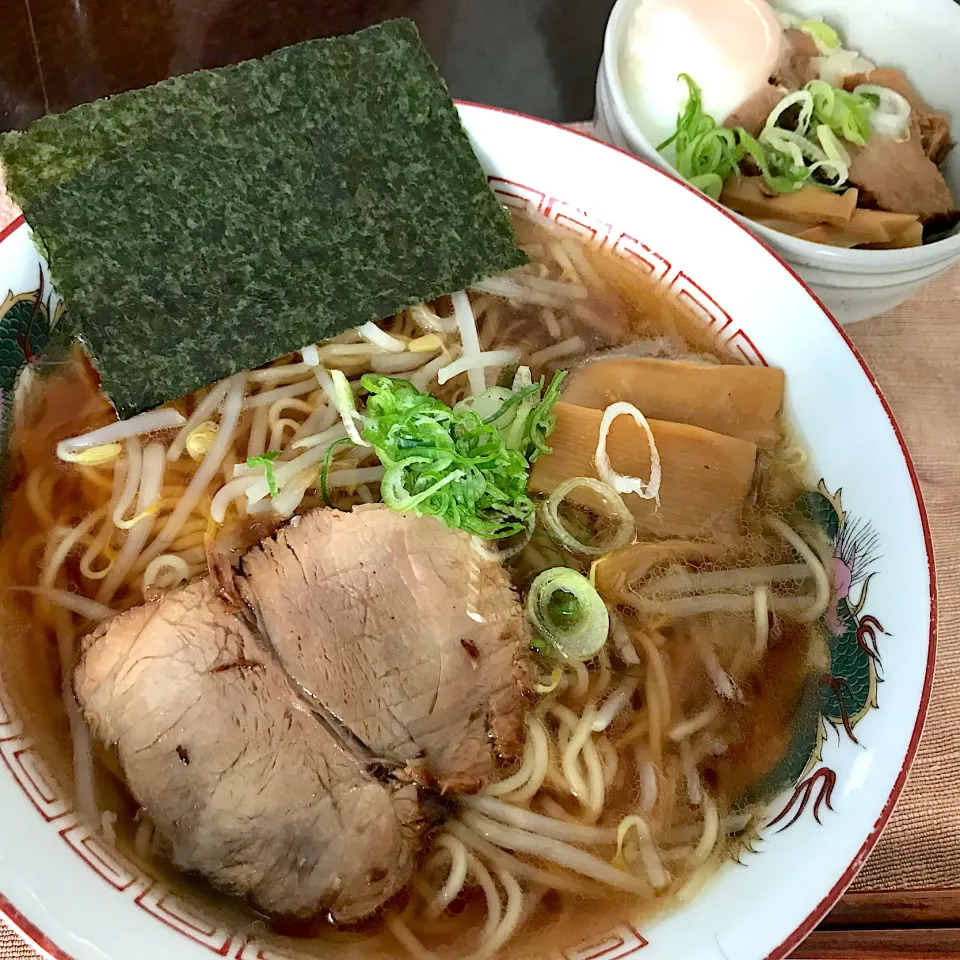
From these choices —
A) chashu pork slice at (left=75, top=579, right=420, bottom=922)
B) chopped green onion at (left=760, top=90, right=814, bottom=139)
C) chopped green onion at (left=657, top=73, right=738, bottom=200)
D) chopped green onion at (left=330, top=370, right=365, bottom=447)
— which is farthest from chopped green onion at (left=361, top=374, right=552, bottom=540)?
chopped green onion at (left=760, top=90, right=814, bottom=139)

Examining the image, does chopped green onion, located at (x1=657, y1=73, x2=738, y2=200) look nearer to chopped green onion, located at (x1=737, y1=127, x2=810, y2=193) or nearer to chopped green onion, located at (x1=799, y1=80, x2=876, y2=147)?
chopped green onion, located at (x1=737, y1=127, x2=810, y2=193)

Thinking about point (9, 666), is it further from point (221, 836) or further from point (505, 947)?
point (505, 947)

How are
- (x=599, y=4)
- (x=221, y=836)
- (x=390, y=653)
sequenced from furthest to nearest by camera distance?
(x=599, y=4)
(x=390, y=653)
(x=221, y=836)

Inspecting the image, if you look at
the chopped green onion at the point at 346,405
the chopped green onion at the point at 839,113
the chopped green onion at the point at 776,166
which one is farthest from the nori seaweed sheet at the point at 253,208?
the chopped green onion at the point at 839,113

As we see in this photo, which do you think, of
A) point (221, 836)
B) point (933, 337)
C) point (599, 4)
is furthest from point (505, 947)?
point (599, 4)

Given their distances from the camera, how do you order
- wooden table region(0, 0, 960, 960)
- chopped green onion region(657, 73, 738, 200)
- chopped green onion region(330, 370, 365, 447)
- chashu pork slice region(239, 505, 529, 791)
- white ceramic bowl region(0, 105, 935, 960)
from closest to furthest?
white ceramic bowl region(0, 105, 935, 960) → chashu pork slice region(239, 505, 529, 791) → chopped green onion region(330, 370, 365, 447) → chopped green onion region(657, 73, 738, 200) → wooden table region(0, 0, 960, 960)

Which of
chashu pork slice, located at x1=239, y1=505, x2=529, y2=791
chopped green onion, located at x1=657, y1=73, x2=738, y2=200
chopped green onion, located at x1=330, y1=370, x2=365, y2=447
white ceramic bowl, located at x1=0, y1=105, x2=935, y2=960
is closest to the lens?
white ceramic bowl, located at x1=0, y1=105, x2=935, y2=960
